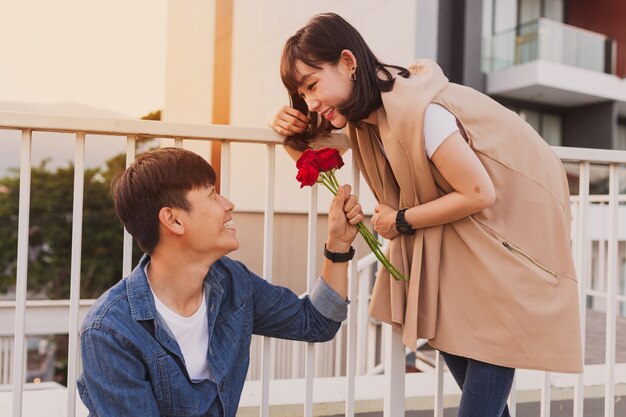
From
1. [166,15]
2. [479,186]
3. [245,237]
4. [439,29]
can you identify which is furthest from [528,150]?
[166,15]

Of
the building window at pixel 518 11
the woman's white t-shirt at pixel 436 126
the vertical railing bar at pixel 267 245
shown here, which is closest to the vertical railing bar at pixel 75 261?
the vertical railing bar at pixel 267 245

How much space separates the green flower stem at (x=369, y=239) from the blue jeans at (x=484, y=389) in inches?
10.5

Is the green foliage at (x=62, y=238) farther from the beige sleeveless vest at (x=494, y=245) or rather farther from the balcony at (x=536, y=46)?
the beige sleeveless vest at (x=494, y=245)

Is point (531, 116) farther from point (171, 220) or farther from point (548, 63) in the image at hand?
point (171, 220)

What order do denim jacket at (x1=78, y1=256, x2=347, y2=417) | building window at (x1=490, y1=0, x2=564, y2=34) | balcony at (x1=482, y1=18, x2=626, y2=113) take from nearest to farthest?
denim jacket at (x1=78, y1=256, x2=347, y2=417) < balcony at (x1=482, y1=18, x2=626, y2=113) < building window at (x1=490, y1=0, x2=564, y2=34)

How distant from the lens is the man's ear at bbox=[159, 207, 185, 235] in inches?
46.0

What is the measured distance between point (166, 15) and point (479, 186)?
34.1 feet

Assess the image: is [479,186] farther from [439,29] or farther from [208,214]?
[439,29]

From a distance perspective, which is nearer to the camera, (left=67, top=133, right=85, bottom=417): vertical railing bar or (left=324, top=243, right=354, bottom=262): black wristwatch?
(left=67, top=133, right=85, bottom=417): vertical railing bar

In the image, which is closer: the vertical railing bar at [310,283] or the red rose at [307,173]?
the red rose at [307,173]

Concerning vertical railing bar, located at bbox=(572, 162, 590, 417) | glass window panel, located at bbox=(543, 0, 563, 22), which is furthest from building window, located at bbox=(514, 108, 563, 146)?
vertical railing bar, located at bbox=(572, 162, 590, 417)

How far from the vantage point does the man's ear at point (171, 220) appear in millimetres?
1168

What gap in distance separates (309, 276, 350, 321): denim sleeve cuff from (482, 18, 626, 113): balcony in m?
8.33

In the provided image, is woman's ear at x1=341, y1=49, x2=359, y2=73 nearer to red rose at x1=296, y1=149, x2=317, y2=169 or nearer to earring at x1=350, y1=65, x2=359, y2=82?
earring at x1=350, y1=65, x2=359, y2=82
